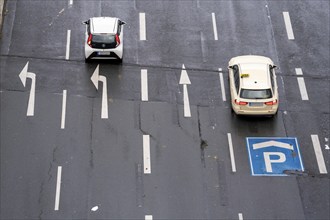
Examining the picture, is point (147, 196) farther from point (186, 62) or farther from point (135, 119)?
point (186, 62)

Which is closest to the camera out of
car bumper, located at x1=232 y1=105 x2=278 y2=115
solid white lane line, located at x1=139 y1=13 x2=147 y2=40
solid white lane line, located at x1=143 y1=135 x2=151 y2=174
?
solid white lane line, located at x1=143 y1=135 x2=151 y2=174

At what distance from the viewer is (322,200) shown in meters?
21.9

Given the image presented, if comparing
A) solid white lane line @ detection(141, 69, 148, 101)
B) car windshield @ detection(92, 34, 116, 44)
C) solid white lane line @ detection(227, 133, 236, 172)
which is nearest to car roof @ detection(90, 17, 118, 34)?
car windshield @ detection(92, 34, 116, 44)

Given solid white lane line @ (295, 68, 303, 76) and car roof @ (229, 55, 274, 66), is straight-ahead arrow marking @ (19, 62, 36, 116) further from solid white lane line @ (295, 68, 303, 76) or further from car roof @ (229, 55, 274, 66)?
solid white lane line @ (295, 68, 303, 76)

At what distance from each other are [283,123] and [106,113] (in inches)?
317

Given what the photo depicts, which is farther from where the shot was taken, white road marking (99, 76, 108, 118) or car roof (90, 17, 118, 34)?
car roof (90, 17, 118, 34)

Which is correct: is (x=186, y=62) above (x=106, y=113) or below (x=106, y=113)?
above

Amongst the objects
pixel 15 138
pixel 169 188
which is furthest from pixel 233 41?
pixel 15 138

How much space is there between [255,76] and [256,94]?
0.96m

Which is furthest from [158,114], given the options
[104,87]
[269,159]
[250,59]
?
[269,159]

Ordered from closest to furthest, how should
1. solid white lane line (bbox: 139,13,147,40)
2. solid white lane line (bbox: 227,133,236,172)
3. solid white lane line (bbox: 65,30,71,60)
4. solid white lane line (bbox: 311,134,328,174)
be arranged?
solid white lane line (bbox: 227,133,236,172) < solid white lane line (bbox: 311,134,328,174) < solid white lane line (bbox: 65,30,71,60) < solid white lane line (bbox: 139,13,147,40)

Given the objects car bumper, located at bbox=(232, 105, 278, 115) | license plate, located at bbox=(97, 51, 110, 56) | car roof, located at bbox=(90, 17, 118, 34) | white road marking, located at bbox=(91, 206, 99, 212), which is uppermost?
car roof, located at bbox=(90, 17, 118, 34)

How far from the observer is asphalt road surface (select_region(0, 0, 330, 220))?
21578mm

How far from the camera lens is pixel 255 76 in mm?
24188
